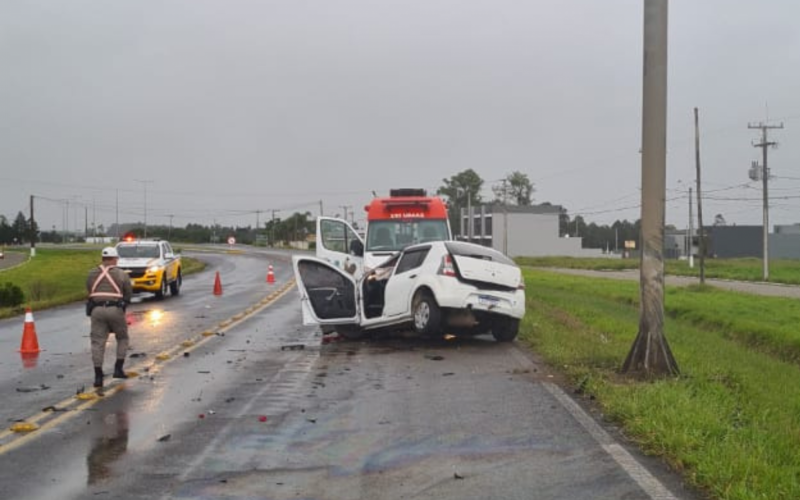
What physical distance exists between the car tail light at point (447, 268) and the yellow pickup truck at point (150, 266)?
16.1 m

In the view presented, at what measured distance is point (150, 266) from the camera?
28875 millimetres

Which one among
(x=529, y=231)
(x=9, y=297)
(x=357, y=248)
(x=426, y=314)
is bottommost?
(x=9, y=297)

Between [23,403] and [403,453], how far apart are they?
201 inches

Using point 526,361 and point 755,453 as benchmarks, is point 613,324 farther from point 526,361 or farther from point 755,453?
point 755,453

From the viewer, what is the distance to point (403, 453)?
7.25 metres

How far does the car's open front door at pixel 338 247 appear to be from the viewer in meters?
19.3

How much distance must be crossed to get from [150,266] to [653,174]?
2151 centimetres

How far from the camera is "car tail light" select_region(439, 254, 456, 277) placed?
47.8 feet

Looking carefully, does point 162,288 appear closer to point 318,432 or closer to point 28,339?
point 28,339

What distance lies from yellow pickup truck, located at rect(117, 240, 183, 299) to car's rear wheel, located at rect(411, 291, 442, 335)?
1558 cm

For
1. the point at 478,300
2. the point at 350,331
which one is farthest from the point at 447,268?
the point at 350,331

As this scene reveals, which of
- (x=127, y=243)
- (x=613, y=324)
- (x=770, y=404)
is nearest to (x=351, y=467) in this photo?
(x=770, y=404)

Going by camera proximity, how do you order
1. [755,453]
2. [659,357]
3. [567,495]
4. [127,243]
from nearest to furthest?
[567,495], [755,453], [659,357], [127,243]

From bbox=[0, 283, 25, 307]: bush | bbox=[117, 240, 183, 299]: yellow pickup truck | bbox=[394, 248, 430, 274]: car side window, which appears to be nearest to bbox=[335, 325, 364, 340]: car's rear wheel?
bbox=[394, 248, 430, 274]: car side window
